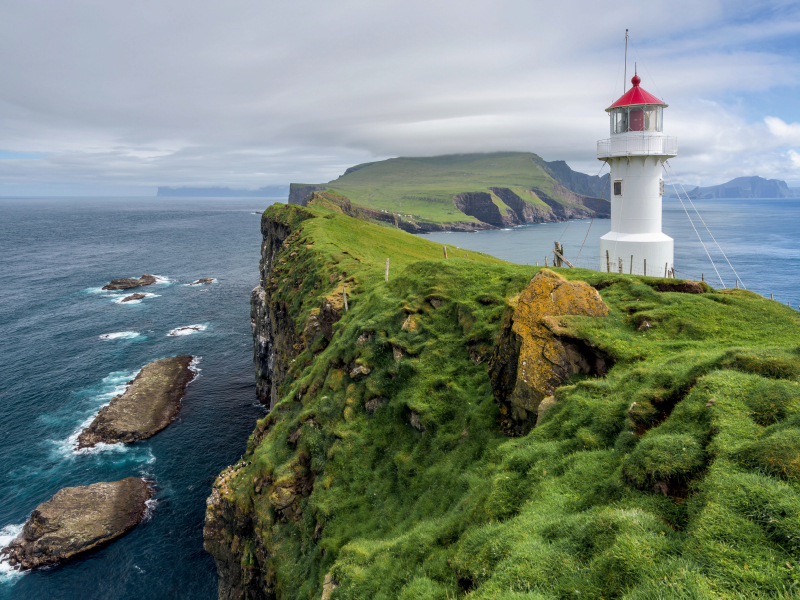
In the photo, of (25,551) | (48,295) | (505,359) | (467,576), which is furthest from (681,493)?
(48,295)

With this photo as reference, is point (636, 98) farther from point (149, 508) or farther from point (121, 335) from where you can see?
point (121, 335)

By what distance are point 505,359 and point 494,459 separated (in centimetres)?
418

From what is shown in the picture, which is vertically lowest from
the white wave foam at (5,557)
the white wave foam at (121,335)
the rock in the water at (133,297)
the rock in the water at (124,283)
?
the white wave foam at (5,557)

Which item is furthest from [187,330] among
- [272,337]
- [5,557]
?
[5,557]

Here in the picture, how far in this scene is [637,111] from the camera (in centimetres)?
3142

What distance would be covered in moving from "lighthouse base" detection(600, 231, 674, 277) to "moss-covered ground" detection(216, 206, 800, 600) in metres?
9.71

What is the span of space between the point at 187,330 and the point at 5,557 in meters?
50.1

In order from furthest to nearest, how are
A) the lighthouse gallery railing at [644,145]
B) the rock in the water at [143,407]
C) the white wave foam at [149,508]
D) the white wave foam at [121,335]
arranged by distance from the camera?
the white wave foam at [121,335] < the rock in the water at [143,407] < the white wave foam at [149,508] < the lighthouse gallery railing at [644,145]

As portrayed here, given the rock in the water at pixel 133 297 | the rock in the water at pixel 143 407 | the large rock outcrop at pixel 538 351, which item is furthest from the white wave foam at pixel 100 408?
the large rock outcrop at pixel 538 351

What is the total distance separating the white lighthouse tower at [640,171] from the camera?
31.0 meters

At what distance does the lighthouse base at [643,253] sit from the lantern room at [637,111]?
24.6 feet

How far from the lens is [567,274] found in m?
27.2

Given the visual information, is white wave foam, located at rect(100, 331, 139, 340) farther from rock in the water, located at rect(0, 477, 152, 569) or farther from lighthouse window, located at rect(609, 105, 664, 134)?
lighthouse window, located at rect(609, 105, 664, 134)

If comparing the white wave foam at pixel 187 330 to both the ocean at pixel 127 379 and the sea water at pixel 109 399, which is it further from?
the ocean at pixel 127 379
